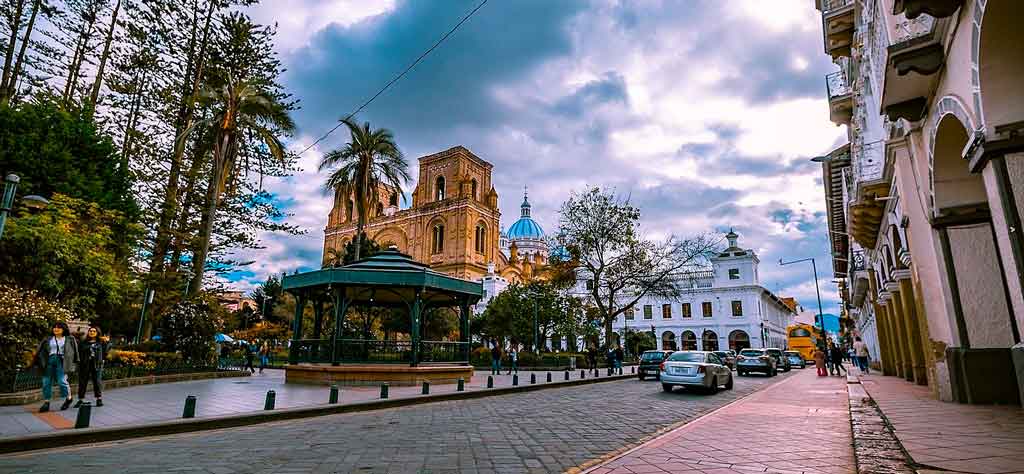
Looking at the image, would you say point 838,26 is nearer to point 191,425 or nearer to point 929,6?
point 929,6

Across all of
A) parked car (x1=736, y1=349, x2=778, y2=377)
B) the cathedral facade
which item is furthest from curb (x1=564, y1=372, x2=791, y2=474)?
the cathedral facade

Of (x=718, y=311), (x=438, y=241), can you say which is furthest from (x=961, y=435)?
(x=438, y=241)

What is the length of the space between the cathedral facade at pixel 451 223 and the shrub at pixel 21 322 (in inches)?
1950

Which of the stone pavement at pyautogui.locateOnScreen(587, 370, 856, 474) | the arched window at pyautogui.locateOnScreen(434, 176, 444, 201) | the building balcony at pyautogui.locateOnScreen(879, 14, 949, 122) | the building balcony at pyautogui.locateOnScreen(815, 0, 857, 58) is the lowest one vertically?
the stone pavement at pyautogui.locateOnScreen(587, 370, 856, 474)

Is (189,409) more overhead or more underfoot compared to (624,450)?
more overhead

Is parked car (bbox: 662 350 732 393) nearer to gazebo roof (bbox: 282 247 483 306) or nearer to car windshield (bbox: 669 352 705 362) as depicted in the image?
car windshield (bbox: 669 352 705 362)

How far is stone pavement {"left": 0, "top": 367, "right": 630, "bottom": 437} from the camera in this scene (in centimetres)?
740

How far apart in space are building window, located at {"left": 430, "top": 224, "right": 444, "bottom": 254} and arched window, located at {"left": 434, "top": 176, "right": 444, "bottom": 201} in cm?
443

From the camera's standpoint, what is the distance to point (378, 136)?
2352cm

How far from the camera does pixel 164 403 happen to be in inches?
396

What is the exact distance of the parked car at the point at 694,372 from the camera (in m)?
14.7

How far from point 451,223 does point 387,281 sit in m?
47.9

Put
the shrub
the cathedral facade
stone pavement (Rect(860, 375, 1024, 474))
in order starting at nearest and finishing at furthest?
stone pavement (Rect(860, 375, 1024, 474)), the shrub, the cathedral facade

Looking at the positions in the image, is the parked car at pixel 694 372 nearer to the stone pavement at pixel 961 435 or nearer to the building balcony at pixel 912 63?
the stone pavement at pixel 961 435
